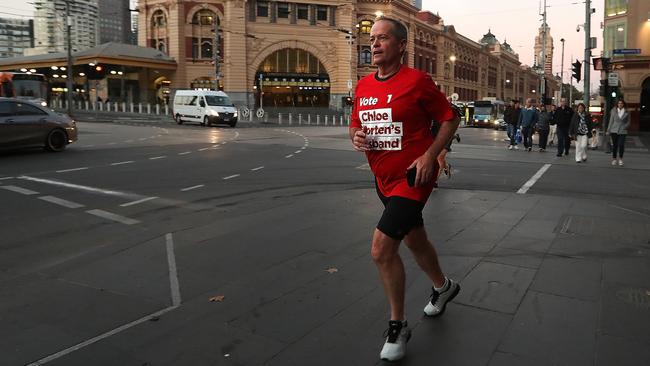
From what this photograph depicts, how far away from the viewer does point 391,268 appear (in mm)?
3236

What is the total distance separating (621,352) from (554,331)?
40 cm

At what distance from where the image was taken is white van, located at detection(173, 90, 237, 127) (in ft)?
109

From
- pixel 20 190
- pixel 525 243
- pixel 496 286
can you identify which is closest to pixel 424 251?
pixel 496 286

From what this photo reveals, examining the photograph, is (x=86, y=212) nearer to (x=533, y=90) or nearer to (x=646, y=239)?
(x=646, y=239)

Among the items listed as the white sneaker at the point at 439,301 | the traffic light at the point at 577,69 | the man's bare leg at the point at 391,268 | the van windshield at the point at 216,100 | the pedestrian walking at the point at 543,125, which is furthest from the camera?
the van windshield at the point at 216,100

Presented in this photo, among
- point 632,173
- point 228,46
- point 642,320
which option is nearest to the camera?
point 642,320

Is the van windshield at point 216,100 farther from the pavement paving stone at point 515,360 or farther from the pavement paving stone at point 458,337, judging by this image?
the pavement paving stone at point 515,360

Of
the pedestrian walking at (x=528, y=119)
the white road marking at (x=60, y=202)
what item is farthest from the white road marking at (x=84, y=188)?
the pedestrian walking at (x=528, y=119)

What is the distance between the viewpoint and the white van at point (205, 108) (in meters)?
33.2

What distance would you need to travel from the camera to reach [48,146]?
15.2 meters

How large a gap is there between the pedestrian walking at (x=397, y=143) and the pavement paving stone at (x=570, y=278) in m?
Answer: 1.67

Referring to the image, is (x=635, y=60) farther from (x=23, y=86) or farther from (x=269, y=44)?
(x=23, y=86)

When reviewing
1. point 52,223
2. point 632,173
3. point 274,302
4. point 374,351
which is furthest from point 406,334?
point 632,173

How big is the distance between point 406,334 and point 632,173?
11828 mm
